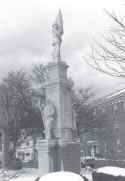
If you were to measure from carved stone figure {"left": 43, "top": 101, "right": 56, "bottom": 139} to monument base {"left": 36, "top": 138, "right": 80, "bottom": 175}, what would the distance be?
36 cm

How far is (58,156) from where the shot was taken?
1273cm

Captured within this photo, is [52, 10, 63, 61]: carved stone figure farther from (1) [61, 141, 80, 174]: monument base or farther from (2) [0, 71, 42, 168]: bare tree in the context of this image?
(2) [0, 71, 42, 168]: bare tree

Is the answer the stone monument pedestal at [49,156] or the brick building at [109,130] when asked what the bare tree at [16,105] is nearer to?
the brick building at [109,130]

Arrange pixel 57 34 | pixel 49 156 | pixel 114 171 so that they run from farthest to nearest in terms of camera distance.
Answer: pixel 57 34, pixel 49 156, pixel 114 171

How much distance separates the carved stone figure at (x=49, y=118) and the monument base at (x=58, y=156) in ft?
1.19

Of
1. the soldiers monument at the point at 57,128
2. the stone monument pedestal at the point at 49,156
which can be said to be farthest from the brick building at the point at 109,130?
the stone monument pedestal at the point at 49,156

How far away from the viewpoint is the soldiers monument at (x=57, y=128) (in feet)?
41.5

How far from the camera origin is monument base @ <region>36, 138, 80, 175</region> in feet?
41.3

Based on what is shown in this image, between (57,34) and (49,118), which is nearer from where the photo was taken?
(49,118)

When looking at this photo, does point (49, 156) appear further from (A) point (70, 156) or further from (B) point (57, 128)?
(B) point (57, 128)

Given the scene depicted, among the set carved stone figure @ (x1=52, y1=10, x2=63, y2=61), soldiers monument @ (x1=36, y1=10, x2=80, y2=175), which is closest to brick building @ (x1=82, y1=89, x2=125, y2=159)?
carved stone figure @ (x1=52, y1=10, x2=63, y2=61)

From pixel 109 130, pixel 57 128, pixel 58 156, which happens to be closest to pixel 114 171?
pixel 58 156

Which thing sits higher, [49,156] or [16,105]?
[16,105]

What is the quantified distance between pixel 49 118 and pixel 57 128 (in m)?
0.58
